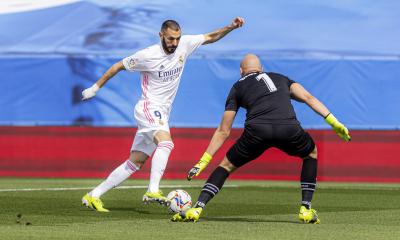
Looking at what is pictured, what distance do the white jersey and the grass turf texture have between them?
1388 millimetres

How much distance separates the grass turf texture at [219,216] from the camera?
10.8 m

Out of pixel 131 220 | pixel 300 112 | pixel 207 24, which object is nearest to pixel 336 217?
pixel 131 220

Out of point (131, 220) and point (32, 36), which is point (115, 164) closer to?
point (32, 36)

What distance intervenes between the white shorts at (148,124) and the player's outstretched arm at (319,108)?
2.29m

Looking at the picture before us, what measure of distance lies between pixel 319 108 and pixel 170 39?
8.56 ft

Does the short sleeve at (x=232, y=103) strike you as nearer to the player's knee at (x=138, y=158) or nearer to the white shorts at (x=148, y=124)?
the white shorts at (x=148, y=124)

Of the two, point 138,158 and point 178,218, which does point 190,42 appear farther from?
point 178,218

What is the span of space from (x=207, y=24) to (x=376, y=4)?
4556mm

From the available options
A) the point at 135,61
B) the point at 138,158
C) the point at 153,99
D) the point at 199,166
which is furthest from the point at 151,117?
the point at 199,166

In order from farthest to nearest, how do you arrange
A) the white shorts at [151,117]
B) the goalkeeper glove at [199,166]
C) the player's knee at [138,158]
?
the player's knee at [138,158] < the white shorts at [151,117] < the goalkeeper glove at [199,166]

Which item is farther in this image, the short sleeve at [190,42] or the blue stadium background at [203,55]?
the blue stadium background at [203,55]

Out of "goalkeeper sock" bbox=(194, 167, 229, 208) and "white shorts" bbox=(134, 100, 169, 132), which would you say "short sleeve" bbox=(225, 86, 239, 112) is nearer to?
"goalkeeper sock" bbox=(194, 167, 229, 208)

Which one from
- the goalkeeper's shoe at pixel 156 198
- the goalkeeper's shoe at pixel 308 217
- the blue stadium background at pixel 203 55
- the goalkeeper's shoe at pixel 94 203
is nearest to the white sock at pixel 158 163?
the goalkeeper's shoe at pixel 156 198

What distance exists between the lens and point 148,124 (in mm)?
14148
